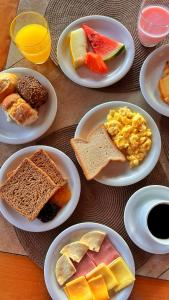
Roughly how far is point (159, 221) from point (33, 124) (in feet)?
1.79

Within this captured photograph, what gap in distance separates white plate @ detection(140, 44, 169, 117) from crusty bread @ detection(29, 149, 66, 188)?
0.39 metres

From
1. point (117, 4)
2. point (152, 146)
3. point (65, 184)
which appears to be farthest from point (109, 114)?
point (117, 4)

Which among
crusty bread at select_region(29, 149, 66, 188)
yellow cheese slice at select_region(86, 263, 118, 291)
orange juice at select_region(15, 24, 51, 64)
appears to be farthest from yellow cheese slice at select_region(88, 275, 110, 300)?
orange juice at select_region(15, 24, 51, 64)

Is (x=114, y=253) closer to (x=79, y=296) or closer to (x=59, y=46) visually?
(x=79, y=296)

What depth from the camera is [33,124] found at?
1531mm

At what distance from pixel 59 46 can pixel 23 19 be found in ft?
0.51

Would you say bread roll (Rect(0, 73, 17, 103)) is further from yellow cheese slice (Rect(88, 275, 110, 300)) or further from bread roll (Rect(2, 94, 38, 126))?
yellow cheese slice (Rect(88, 275, 110, 300))

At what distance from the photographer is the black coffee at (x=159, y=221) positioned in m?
1.33

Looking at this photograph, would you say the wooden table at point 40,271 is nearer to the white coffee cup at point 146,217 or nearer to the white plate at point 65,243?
the white plate at point 65,243

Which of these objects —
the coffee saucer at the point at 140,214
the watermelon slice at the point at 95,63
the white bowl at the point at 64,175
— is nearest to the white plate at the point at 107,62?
the watermelon slice at the point at 95,63

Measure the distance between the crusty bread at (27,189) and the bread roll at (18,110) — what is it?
14 cm

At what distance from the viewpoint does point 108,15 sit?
5.21ft

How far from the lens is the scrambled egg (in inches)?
57.1

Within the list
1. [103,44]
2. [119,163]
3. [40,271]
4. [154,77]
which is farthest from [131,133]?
[40,271]
